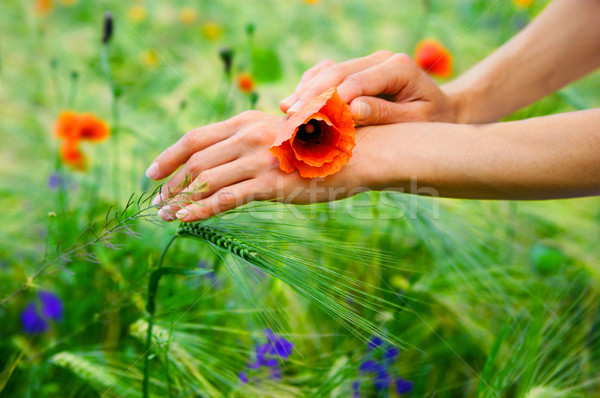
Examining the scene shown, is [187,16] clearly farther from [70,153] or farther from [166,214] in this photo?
[166,214]

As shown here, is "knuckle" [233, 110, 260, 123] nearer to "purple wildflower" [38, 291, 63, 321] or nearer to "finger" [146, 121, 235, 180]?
"finger" [146, 121, 235, 180]

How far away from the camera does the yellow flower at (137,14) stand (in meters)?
2.10

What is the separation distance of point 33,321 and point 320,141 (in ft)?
1.95

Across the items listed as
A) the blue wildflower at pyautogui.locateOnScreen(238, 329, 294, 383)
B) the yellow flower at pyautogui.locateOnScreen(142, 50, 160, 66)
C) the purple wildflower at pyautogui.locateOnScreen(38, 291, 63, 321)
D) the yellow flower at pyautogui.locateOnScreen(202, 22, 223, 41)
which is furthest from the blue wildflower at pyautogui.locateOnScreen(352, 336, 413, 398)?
the yellow flower at pyautogui.locateOnScreen(202, 22, 223, 41)

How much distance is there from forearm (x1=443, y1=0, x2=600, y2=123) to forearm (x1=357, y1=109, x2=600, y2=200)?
228mm

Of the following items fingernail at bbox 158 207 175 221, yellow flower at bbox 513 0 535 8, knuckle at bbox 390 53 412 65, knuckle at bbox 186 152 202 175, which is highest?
yellow flower at bbox 513 0 535 8

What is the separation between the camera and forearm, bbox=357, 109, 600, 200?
0.58m

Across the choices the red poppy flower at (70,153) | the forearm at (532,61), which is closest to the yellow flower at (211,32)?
the red poppy flower at (70,153)

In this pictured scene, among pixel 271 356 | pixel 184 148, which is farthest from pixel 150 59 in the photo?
pixel 271 356

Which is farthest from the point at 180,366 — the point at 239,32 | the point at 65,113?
the point at 239,32

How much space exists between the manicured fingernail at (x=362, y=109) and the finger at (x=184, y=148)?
0.18 m

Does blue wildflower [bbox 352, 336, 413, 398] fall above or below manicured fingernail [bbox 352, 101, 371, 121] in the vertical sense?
below

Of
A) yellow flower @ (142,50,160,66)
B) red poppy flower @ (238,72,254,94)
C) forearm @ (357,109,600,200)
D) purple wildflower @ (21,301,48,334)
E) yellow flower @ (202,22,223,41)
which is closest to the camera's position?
forearm @ (357,109,600,200)

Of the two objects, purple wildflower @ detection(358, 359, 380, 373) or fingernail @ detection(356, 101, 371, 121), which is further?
purple wildflower @ detection(358, 359, 380, 373)
